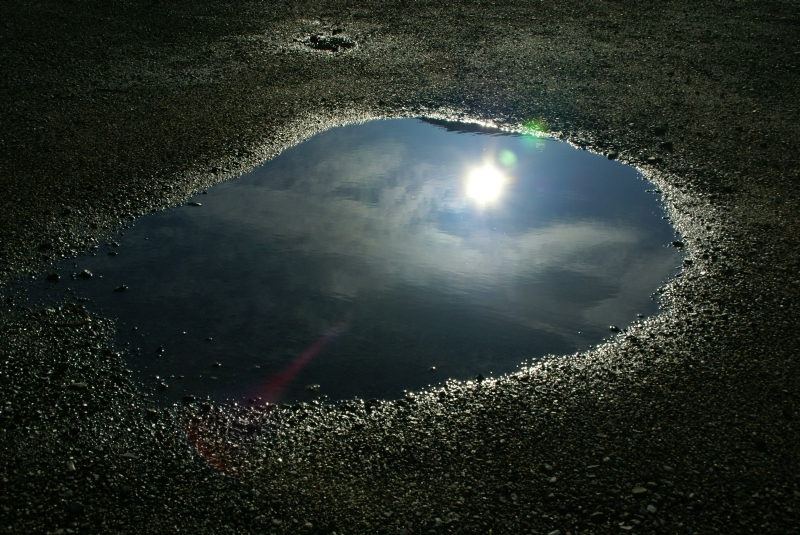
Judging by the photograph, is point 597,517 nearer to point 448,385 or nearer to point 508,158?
point 448,385

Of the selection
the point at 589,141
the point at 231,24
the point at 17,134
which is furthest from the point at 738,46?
the point at 17,134

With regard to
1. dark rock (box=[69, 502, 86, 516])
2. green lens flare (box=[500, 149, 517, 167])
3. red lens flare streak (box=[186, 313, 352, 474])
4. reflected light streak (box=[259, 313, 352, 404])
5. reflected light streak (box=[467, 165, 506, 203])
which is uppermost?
green lens flare (box=[500, 149, 517, 167])

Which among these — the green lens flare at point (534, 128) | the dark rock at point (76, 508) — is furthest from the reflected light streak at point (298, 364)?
the green lens flare at point (534, 128)

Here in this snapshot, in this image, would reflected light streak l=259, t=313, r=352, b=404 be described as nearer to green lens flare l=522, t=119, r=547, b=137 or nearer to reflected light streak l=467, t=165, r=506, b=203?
reflected light streak l=467, t=165, r=506, b=203

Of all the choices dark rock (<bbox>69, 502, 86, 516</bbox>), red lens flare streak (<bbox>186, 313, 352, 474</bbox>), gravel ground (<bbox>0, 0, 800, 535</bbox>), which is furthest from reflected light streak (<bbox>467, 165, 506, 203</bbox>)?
dark rock (<bbox>69, 502, 86, 516</bbox>)

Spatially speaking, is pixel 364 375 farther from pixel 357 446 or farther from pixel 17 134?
pixel 17 134

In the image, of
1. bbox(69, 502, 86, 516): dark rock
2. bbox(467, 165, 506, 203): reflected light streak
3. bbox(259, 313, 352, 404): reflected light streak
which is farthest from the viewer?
bbox(467, 165, 506, 203): reflected light streak
